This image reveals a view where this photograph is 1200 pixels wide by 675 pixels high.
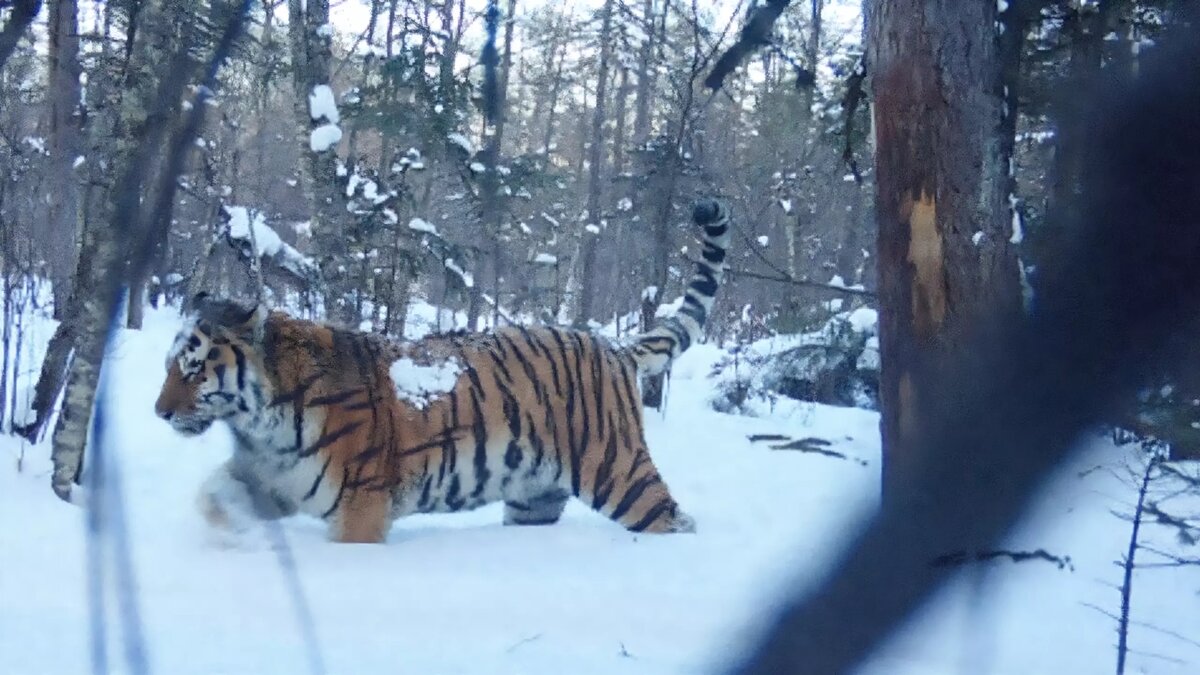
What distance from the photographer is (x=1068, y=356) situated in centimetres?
116

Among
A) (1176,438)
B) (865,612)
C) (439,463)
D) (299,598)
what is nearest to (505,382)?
(439,463)

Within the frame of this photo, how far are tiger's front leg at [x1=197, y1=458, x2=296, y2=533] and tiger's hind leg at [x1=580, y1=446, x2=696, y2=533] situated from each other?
1548 mm

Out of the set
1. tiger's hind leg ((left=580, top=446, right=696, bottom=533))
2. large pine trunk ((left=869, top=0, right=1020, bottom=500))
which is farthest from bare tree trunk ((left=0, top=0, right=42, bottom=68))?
tiger's hind leg ((left=580, top=446, right=696, bottom=533))

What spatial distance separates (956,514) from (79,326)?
14.4 feet

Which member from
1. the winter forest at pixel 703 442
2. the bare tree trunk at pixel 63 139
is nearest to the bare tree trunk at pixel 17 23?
the winter forest at pixel 703 442

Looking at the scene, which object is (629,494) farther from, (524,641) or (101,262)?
(101,262)

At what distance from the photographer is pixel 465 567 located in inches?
164

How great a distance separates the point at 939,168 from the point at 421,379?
263 centimetres

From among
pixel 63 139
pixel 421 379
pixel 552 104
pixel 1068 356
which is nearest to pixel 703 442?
pixel 421 379

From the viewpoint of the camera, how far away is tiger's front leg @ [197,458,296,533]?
15.1 feet

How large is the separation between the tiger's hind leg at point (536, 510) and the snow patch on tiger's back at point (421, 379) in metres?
0.80

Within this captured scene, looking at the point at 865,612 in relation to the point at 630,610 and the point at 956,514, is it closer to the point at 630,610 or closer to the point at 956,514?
the point at 956,514

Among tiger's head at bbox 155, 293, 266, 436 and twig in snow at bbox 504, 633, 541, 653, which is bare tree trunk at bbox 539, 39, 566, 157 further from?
twig in snow at bbox 504, 633, 541, 653

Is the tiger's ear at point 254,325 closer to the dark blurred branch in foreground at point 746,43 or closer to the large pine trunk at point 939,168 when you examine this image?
the dark blurred branch in foreground at point 746,43
